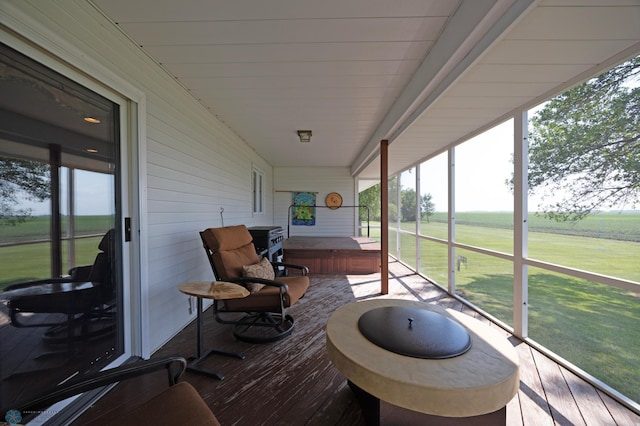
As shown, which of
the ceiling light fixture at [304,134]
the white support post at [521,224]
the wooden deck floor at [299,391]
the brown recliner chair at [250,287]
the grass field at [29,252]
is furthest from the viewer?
the ceiling light fixture at [304,134]

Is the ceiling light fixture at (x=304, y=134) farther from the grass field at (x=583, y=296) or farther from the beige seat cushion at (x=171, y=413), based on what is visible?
the beige seat cushion at (x=171, y=413)

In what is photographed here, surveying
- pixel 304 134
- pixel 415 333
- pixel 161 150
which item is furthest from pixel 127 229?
pixel 304 134

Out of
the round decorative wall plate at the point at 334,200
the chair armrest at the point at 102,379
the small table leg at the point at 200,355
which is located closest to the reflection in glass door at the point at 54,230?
the chair armrest at the point at 102,379

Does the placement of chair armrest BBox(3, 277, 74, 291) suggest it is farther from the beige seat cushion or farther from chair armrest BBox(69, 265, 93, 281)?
the beige seat cushion

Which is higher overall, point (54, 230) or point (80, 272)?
point (54, 230)

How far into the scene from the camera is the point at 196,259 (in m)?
2.95

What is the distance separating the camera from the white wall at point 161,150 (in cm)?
142

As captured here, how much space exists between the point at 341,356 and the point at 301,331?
147 cm

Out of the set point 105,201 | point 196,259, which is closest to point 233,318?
point 196,259

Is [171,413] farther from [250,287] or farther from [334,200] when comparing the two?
[334,200]

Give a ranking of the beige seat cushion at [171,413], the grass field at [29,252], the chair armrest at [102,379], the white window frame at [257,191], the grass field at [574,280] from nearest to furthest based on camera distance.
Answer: the chair armrest at [102,379], the beige seat cushion at [171,413], the grass field at [29,252], the grass field at [574,280], the white window frame at [257,191]

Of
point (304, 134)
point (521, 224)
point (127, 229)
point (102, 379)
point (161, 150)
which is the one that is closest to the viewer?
point (102, 379)

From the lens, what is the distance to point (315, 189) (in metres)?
7.14

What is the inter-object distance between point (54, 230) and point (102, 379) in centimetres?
106
